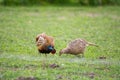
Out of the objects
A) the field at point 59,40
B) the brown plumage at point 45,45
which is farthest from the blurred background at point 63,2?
the brown plumage at point 45,45

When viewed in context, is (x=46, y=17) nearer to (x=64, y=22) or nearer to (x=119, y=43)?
(x=64, y=22)

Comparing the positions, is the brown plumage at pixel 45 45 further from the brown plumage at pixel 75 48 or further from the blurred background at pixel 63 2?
the blurred background at pixel 63 2

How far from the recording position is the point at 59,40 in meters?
15.5

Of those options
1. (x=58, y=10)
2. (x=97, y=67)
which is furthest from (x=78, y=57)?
(x=58, y=10)

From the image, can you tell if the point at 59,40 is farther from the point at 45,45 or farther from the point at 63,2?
the point at 63,2

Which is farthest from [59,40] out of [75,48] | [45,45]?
[45,45]

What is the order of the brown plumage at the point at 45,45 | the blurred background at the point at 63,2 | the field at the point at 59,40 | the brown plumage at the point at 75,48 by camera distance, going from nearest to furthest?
the field at the point at 59,40, the brown plumage at the point at 45,45, the brown plumage at the point at 75,48, the blurred background at the point at 63,2

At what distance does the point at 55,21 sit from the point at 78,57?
28.1 feet

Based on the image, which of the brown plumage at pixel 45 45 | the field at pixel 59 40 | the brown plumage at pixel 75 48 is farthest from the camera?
the brown plumage at pixel 75 48

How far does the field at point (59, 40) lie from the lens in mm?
10078

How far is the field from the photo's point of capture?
1008 centimetres

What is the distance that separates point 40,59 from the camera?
37.6 feet

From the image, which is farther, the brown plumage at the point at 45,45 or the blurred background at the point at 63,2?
the blurred background at the point at 63,2

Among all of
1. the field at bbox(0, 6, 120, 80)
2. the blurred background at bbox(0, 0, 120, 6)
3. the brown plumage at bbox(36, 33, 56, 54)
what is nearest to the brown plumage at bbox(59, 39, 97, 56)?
the field at bbox(0, 6, 120, 80)
